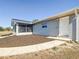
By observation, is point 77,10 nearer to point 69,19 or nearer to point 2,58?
point 69,19

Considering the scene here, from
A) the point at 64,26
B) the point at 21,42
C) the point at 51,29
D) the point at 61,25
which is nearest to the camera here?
the point at 21,42

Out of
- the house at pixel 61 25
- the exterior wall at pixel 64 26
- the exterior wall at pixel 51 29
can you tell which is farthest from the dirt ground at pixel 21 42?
the exterior wall at pixel 51 29

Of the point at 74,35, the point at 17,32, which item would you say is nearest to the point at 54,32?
the point at 74,35

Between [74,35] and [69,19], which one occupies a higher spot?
[69,19]

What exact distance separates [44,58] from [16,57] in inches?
70.7

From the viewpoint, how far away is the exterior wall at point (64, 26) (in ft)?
61.1

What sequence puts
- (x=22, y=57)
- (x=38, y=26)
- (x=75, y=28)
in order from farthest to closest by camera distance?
1. (x=38, y=26)
2. (x=75, y=28)
3. (x=22, y=57)

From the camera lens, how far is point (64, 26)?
753 inches

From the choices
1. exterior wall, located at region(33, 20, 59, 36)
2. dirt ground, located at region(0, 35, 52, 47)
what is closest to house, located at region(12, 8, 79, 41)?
exterior wall, located at region(33, 20, 59, 36)

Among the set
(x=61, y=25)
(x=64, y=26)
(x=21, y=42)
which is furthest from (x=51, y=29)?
(x=21, y=42)

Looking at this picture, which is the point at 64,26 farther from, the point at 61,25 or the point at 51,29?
the point at 51,29

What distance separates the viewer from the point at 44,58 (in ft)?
24.0

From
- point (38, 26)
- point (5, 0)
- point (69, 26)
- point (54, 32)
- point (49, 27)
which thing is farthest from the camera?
point (38, 26)

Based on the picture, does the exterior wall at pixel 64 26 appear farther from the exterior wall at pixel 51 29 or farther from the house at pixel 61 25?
the exterior wall at pixel 51 29
